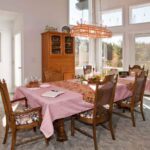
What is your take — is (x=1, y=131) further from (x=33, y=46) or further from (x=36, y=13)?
(x=36, y=13)

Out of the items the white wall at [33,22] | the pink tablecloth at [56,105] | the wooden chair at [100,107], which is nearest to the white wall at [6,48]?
the white wall at [33,22]

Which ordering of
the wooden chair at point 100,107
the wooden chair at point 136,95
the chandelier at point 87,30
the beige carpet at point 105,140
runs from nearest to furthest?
1. the wooden chair at point 100,107
2. the beige carpet at point 105,140
3. the wooden chair at point 136,95
4. the chandelier at point 87,30

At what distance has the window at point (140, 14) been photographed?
6.03m

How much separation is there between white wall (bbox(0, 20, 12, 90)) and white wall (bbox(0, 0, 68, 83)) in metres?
1.36

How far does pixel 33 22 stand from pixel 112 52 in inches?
120

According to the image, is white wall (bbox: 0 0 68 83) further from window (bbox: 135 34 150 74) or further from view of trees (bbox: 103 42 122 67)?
window (bbox: 135 34 150 74)

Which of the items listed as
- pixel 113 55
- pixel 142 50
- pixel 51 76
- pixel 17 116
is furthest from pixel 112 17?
pixel 17 116

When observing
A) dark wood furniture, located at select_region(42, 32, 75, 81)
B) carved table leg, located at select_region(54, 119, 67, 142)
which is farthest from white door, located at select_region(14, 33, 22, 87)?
carved table leg, located at select_region(54, 119, 67, 142)

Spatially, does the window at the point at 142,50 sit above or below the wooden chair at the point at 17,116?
above

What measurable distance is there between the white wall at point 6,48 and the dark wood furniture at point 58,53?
165cm

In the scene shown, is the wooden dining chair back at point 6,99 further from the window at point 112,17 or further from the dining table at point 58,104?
the window at point 112,17

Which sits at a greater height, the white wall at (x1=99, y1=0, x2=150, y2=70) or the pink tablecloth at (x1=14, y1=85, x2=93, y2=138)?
the white wall at (x1=99, y1=0, x2=150, y2=70)

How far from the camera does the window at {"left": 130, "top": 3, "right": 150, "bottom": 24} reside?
603cm

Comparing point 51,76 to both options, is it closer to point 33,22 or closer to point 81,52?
point 33,22
